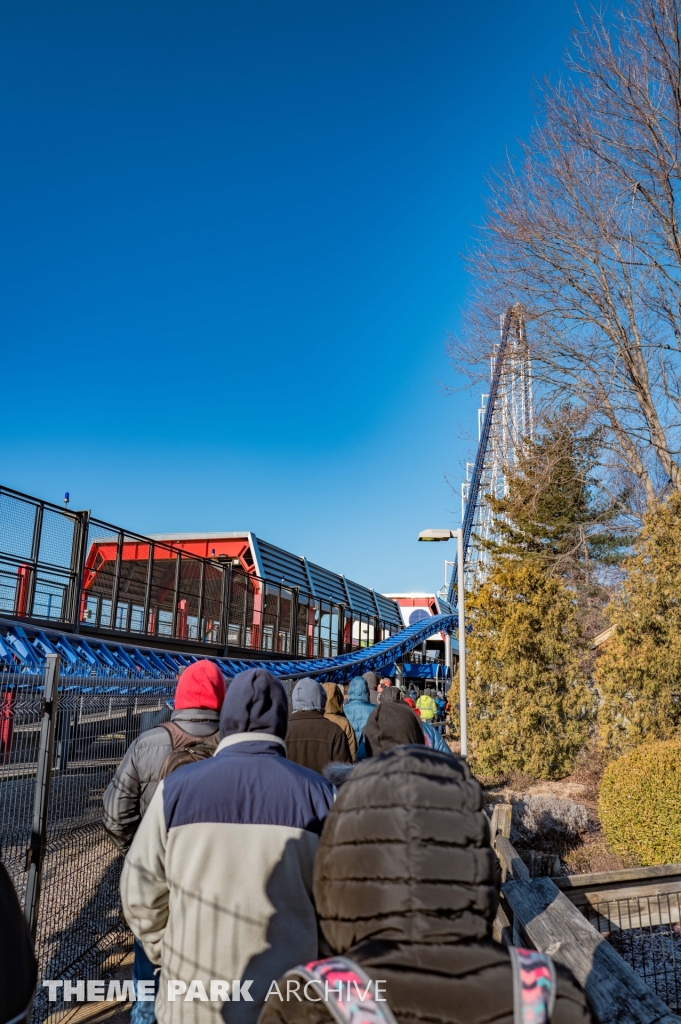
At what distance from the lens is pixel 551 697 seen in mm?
13227

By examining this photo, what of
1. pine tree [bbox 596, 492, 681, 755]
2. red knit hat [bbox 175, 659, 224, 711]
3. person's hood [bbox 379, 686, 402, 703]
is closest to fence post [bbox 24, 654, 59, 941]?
red knit hat [bbox 175, 659, 224, 711]

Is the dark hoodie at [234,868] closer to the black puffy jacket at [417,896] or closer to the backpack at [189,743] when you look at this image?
the black puffy jacket at [417,896]

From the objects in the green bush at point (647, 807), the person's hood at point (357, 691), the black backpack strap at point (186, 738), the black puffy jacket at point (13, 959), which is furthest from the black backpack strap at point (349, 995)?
the green bush at point (647, 807)

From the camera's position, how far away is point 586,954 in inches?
98.8

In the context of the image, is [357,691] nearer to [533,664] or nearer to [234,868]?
[234,868]

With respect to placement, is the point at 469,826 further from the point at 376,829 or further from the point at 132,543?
the point at 132,543

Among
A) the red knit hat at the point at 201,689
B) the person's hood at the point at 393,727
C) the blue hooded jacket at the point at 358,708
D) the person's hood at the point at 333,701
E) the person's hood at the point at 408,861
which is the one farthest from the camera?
the blue hooded jacket at the point at 358,708

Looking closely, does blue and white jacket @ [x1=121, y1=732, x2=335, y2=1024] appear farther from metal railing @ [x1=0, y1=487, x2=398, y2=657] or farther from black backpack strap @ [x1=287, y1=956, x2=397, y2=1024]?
metal railing @ [x1=0, y1=487, x2=398, y2=657]

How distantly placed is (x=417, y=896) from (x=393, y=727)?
330 centimetres

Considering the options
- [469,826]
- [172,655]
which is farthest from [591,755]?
[469,826]

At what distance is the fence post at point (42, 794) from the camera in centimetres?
401

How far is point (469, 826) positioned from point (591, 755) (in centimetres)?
1441

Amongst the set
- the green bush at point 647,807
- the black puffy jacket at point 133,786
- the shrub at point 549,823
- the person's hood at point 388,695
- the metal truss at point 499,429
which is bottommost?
the shrub at point 549,823

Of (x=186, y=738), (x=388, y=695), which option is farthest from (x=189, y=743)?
(x=388, y=695)
